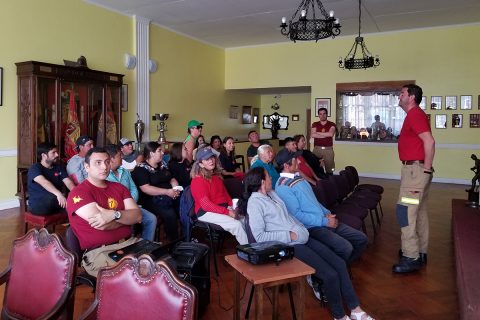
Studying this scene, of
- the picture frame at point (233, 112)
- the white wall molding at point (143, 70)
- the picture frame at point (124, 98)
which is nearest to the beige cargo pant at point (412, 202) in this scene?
the picture frame at point (124, 98)

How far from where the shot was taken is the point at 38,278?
173 cm

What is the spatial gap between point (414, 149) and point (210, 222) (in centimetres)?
187

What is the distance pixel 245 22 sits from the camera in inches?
339

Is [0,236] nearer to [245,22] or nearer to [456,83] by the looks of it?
[245,22]

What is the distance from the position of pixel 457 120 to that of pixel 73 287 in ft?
30.0

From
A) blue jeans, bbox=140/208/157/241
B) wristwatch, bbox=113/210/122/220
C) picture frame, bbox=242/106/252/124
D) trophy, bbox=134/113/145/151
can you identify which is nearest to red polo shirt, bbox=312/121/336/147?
trophy, bbox=134/113/145/151

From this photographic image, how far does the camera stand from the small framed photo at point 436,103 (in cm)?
905

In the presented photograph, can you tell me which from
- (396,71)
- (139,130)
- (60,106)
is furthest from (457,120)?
(60,106)

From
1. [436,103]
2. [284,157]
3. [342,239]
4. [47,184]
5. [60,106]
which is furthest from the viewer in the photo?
[436,103]

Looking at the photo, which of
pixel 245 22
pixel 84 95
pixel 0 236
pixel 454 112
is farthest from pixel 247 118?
pixel 0 236

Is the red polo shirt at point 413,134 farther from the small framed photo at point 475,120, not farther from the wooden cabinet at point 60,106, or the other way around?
the small framed photo at point 475,120

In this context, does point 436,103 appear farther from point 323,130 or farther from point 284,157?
point 284,157

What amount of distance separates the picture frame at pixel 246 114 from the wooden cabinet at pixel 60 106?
578cm

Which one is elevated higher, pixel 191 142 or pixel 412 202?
pixel 191 142
